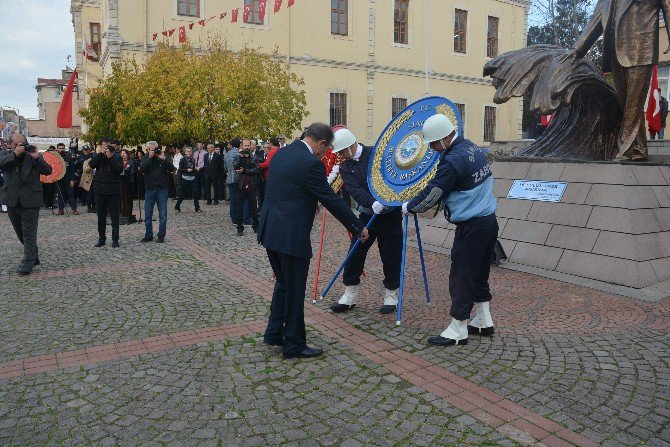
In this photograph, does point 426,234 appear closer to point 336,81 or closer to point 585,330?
point 585,330

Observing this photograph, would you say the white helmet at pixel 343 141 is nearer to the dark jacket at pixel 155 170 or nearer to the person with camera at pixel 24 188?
the person with camera at pixel 24 188

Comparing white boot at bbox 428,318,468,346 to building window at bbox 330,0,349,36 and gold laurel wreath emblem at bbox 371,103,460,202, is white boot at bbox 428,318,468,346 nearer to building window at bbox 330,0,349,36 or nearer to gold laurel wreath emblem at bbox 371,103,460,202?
gold laurel wreath emblem at bbox 371,103,460,202

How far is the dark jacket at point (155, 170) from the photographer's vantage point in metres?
10.4

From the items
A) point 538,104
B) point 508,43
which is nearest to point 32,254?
point 538,104

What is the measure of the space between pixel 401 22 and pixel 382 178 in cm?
2725

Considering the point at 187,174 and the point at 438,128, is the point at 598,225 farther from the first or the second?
the point at 187,174

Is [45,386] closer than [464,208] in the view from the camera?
Yes

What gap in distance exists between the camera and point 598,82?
8.18 metres

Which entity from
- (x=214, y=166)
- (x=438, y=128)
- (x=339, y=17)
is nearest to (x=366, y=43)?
(x=339, y=17)

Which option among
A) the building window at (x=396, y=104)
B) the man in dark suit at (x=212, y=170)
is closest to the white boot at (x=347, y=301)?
the man in dark suit at (x=212, y=170)

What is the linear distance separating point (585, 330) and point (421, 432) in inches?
100

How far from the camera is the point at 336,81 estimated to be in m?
29.0

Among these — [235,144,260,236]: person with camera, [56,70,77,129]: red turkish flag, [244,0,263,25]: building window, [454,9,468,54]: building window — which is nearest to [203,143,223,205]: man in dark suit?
[235,144,260,236]: person with camera

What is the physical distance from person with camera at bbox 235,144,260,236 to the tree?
774 centimetres
